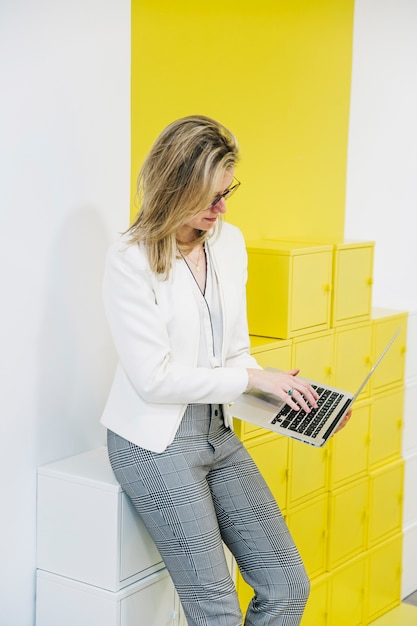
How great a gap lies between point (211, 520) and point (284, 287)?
3.19 feet

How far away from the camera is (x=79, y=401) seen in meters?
2.64

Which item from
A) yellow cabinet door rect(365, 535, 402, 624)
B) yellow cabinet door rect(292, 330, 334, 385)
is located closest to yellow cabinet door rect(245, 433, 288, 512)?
yellow cabinet door rect(292, 330, 334, 385)

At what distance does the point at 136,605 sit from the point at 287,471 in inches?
33.3

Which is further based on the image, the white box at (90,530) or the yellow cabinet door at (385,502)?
the yellow cabinet door at (385,502)

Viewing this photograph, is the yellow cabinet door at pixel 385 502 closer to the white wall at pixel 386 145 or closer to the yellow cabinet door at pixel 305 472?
the yellow cabinet door at pixel 305 472

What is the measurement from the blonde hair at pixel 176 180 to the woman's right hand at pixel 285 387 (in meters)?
0.36

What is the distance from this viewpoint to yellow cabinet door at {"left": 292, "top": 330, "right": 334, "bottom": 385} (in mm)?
3076

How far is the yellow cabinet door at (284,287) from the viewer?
2.99m

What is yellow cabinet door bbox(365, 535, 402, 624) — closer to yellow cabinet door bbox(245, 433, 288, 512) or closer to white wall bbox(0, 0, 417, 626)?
yellow cabinet door bbox(245, 433, 288, 512)

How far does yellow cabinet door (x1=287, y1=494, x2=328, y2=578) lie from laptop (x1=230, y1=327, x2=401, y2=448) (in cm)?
80

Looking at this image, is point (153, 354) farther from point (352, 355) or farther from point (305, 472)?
point (352, 355)

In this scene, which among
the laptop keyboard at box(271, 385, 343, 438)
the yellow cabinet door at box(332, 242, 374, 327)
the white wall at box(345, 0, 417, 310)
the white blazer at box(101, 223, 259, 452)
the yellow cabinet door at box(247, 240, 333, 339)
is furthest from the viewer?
the white wall at box(345, 0, 417, 310)

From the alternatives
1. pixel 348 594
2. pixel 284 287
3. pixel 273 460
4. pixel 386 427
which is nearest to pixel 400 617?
pixel 348 594

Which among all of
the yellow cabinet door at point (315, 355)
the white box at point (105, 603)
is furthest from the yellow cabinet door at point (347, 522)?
the white box at point (105, 603)
